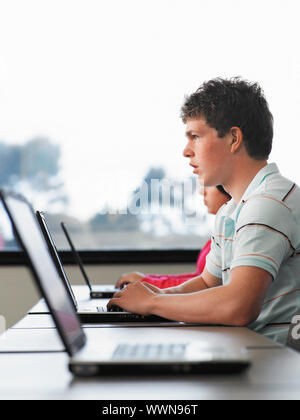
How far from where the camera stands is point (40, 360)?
952mm

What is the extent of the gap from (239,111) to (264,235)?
478 mm

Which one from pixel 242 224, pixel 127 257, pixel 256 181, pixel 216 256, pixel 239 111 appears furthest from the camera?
pixel 127 257

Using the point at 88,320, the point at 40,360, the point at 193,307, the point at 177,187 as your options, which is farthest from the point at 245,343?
the point at 177,187

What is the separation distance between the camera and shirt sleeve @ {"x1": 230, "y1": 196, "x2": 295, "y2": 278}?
4.04 feet

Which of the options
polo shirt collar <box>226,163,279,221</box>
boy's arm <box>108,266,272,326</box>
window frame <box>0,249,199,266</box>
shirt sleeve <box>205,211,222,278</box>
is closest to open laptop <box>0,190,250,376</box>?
boy's arm <box>108,266,272,326</box>

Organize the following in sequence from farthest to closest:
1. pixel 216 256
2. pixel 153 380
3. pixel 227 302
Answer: pixel 216 256
pixel 227 302
pixel 153 380

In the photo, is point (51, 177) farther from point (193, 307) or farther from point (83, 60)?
point (193, 307)

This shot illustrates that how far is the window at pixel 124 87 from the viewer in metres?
3.77

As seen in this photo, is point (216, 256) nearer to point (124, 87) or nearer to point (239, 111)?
point (239, 111)

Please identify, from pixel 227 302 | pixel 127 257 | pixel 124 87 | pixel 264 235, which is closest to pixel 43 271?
pixel 227 302

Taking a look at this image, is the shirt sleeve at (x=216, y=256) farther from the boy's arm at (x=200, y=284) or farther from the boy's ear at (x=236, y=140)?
the boy's ear at (x=236, y=140)

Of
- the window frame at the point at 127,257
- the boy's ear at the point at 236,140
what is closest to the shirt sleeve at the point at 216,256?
the boy's ear at the point at 236,140

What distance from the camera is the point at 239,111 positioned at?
159 cm

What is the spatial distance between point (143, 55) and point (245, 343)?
10.1 feet
